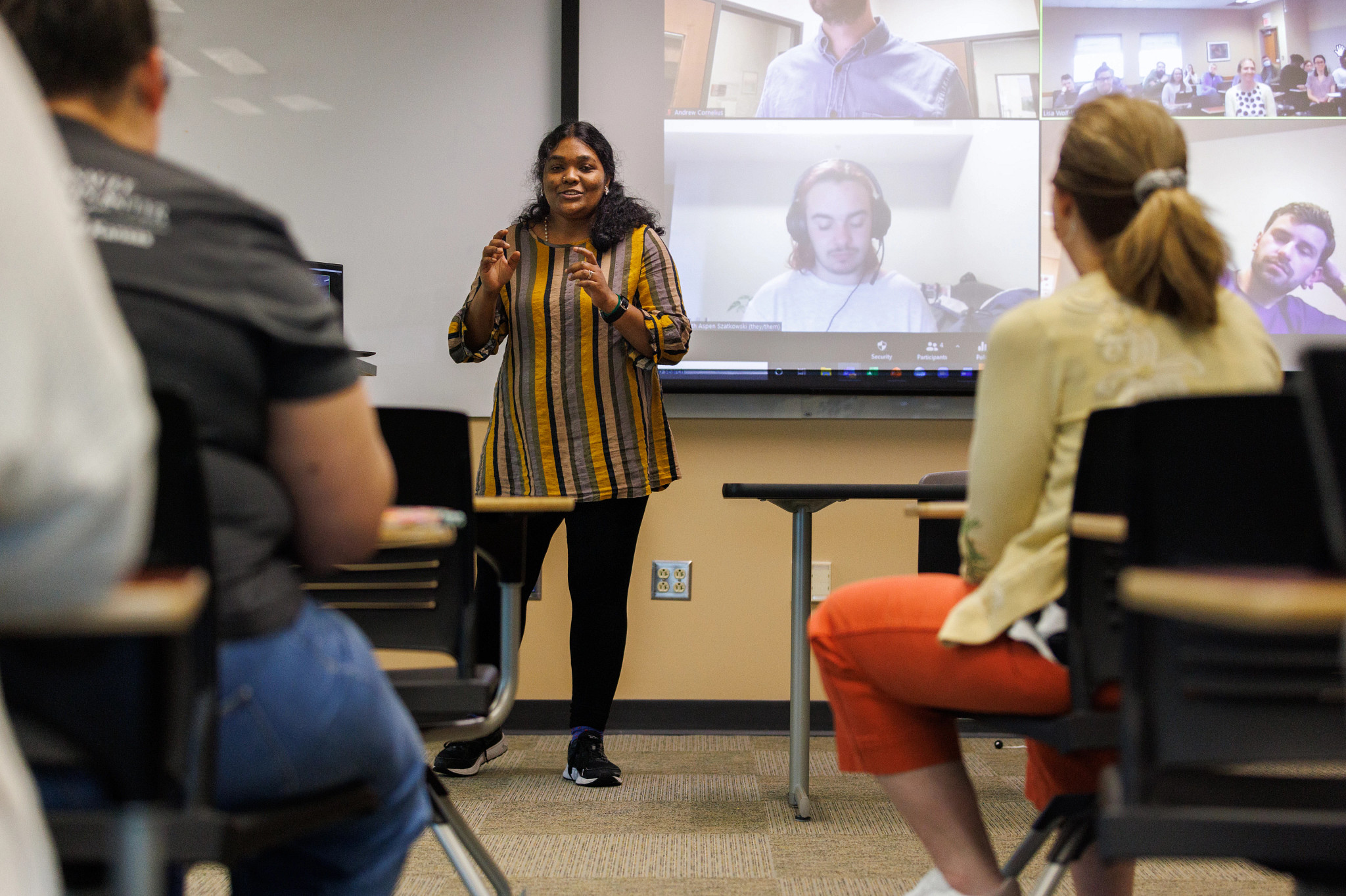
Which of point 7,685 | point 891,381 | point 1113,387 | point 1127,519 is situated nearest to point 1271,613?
point 1127,519

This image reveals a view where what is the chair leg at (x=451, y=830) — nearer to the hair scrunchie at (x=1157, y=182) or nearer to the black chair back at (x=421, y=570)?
the black chair back at (x=421, y=570)

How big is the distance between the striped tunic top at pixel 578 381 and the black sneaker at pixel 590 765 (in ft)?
1.92

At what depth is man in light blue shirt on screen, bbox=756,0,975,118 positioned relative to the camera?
323 centimetres

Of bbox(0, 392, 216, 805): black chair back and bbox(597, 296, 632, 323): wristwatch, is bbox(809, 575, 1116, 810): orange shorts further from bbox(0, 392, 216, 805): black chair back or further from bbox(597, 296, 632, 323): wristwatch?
bbox(597, 296, 632, 323): wristwatch

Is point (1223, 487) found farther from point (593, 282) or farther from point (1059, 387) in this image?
point (593, 282)

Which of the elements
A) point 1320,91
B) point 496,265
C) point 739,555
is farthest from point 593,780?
point 1320,91

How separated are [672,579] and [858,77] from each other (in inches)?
61.6

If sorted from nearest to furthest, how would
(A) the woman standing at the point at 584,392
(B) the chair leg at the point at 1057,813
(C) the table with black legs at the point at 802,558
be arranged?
(B) the chair leg at the point at 1057,813 → (C) the table with black legs at the point at 802,558 → (A) the woman standing at the point at 584,392

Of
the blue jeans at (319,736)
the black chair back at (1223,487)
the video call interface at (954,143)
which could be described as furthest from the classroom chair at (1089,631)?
the video call interface at (954,143)

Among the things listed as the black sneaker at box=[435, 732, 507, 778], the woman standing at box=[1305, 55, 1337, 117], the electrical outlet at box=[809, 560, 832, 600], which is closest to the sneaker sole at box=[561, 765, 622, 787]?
the black sneaker at box=[435, 732, 507, 778]

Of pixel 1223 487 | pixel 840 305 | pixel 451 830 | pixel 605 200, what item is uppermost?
pixel 605 200

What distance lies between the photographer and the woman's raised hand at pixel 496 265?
268 centimetres

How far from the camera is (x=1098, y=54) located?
3.23 metres

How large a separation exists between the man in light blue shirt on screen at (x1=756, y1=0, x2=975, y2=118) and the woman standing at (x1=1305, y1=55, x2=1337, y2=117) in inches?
38.6
